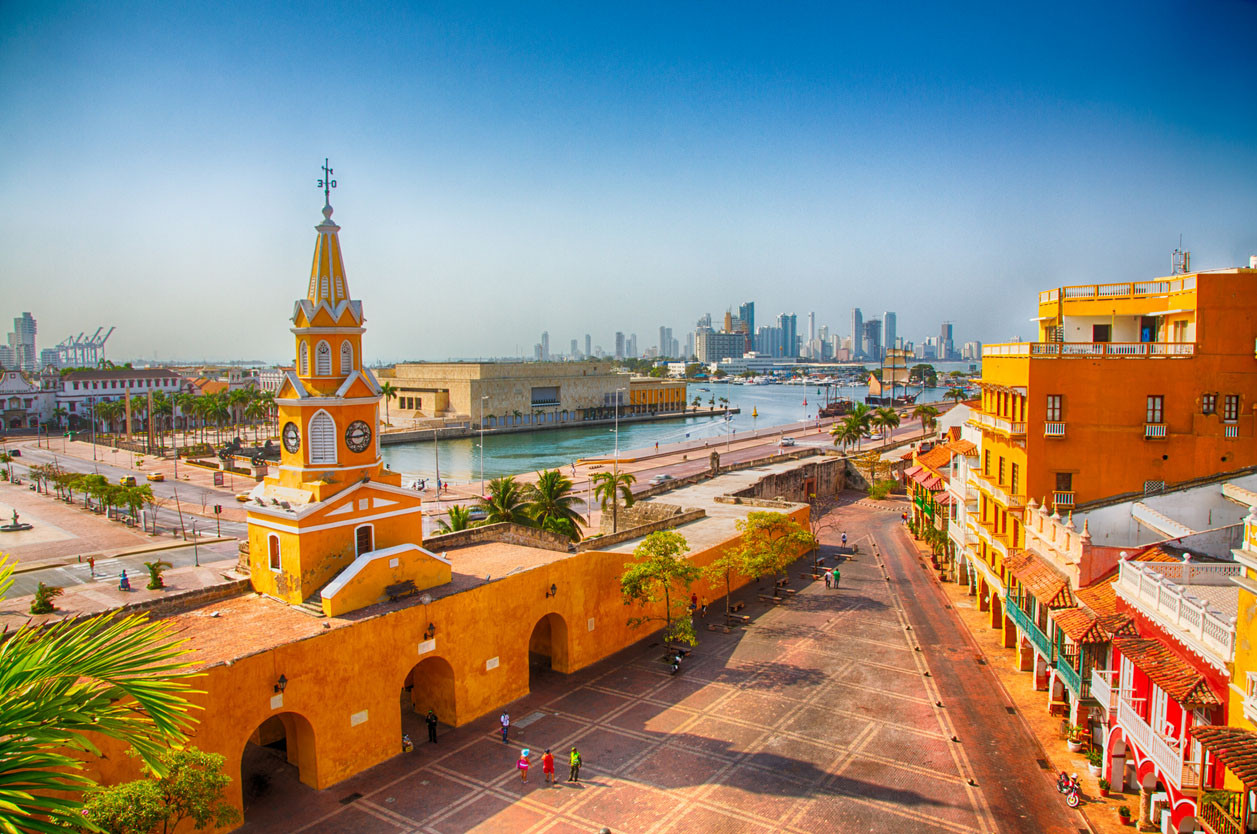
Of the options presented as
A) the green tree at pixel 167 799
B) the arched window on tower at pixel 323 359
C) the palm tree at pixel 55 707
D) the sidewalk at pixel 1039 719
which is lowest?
the sidewalk at pixel 1039 719

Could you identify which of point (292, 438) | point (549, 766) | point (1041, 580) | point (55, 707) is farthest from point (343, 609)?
point (1041, 580)

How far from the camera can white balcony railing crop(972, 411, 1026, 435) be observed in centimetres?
2866

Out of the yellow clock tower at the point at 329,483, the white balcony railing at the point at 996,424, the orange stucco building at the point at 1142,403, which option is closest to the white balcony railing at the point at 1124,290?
the orange stucco building at the point at 1142,403

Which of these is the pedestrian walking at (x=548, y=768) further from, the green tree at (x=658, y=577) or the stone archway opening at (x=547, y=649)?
the green tree at (x=658, y=577)

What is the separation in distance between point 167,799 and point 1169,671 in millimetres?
19802

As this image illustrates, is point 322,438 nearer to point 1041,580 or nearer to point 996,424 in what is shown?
point 1041,580

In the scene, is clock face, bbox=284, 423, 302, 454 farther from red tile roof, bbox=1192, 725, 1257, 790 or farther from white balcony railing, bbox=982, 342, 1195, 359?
white balcony railing, bbox=982, 342, 1195, 359

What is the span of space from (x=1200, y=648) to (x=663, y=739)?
13.2 metres

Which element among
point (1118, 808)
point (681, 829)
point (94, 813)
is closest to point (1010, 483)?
point (1118, 808)

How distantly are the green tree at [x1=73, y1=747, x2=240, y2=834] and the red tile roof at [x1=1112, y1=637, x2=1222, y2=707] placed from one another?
60.6 feet

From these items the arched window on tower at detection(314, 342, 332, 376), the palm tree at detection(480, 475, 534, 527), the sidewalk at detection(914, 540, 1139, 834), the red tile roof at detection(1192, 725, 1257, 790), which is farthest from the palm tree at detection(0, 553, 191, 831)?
the palm tree at detection(480, 475, 534, 527)

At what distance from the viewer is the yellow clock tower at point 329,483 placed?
22.0m

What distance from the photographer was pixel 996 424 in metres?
31.3

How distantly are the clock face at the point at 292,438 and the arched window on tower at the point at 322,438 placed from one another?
1.16 feet
